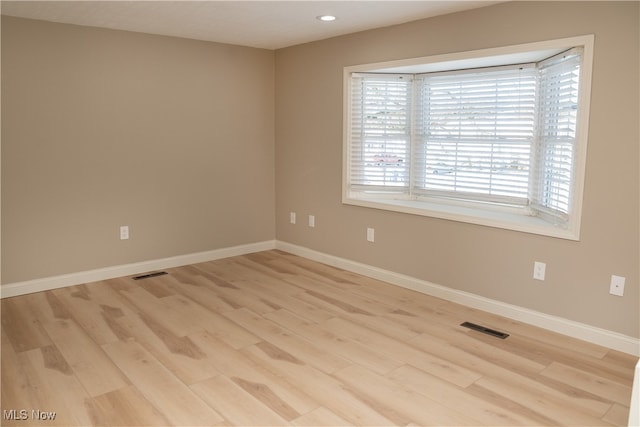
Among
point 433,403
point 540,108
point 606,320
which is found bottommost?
point 433,403

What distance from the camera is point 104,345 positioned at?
3.09m

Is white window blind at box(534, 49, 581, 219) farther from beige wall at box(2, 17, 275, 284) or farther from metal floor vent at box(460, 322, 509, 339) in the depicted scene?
beige wall at box(2, 17, 275, 284)

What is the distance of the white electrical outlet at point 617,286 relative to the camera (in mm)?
2994

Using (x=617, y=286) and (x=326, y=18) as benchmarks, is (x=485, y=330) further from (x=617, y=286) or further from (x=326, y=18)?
(x=326, y=18)

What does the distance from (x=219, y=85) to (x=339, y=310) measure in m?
2.63

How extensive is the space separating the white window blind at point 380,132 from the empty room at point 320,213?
0.02 m

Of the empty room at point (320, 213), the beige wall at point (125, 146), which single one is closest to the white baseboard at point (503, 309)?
the empty room at point (320, 213)

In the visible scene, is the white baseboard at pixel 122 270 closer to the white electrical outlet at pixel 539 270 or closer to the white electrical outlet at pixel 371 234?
the white electrical outlet at pixel 371 234

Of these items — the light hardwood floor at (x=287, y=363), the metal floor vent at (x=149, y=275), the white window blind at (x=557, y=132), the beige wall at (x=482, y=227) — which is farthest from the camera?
the metal floor vent at (x=149, y=275)

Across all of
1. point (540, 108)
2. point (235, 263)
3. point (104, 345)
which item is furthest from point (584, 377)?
point (235, 263)

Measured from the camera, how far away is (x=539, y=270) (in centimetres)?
337

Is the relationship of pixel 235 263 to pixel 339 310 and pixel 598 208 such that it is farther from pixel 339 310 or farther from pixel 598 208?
pixel 598 208

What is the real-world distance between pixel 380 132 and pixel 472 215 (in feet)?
4.33

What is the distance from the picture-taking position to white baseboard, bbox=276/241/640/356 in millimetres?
3059
